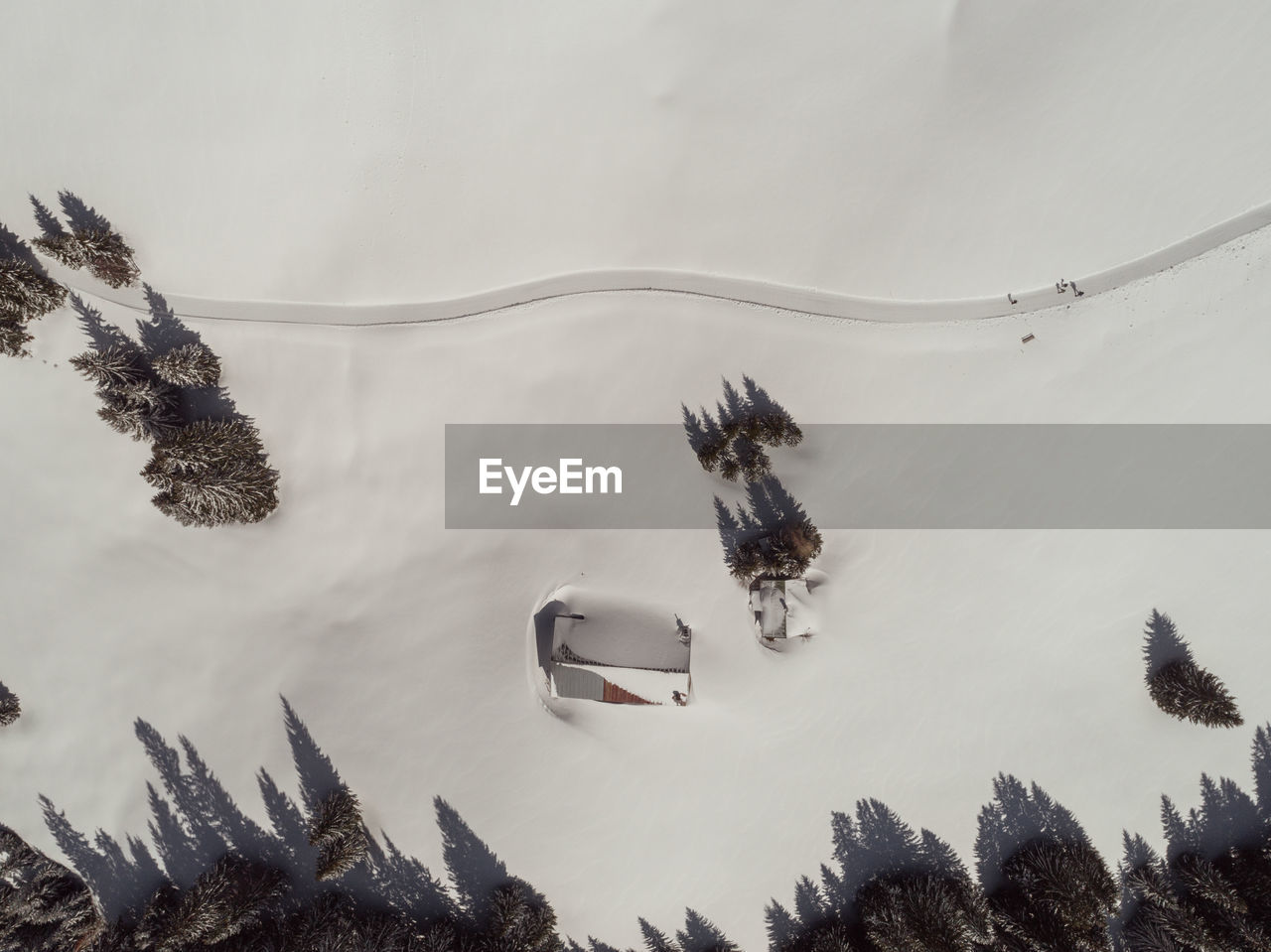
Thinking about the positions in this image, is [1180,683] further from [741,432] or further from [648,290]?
[648,290]

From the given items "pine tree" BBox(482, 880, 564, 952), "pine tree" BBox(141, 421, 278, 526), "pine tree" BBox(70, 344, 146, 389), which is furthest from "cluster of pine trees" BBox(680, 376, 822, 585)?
"pine tree" BBox(70, 344, 146, 389)

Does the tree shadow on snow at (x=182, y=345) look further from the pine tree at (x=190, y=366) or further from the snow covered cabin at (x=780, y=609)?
the snow covered cabin at (x=780, y=609)

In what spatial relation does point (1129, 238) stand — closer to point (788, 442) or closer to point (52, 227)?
point (788, 442)

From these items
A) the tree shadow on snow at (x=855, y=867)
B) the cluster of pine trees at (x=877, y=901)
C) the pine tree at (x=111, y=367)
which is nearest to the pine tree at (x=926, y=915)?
the cluster of pine trees at (x=877, y=901)

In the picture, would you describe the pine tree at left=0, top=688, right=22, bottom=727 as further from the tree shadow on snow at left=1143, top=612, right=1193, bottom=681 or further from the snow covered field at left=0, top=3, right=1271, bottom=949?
the tree shadow on snow at left=1143, top=612, right=1193, bottom=681

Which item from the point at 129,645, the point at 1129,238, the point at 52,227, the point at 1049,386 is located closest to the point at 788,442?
the point at 1049,386
